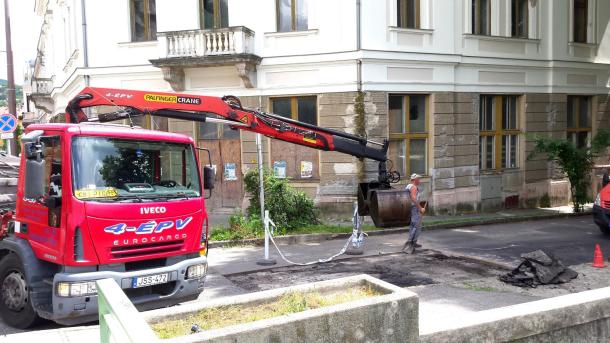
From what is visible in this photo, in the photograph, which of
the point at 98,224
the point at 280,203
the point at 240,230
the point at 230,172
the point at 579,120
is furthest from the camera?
the point at 579,120

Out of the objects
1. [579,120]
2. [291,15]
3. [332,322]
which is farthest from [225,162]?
[332,322]

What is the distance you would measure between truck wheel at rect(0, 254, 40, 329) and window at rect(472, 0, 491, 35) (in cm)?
1621

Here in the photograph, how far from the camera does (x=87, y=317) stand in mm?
6234

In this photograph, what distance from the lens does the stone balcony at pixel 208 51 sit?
1658 centimetres

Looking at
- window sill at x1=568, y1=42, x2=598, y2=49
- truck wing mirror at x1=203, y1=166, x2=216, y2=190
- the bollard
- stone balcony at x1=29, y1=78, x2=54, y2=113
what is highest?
window sill at x1=568, y1=42, x2=598, y2=49

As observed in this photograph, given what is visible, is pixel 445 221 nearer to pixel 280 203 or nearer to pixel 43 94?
pixel 280 203

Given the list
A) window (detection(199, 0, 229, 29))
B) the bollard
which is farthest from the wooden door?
the bollard

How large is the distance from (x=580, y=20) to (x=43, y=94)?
25.6 meters

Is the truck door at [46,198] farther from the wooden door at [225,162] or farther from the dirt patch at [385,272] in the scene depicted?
the wooden door at [225,162]

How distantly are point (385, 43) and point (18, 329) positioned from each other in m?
13.0

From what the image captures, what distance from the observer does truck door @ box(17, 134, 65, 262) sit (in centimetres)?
634

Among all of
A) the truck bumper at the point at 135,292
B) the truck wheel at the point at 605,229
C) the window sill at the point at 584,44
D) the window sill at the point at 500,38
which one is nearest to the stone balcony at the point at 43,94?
the window sill at the point at 500,38

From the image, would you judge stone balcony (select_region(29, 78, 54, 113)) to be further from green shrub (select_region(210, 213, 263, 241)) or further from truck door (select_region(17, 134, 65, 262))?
truck door (select_region(17, 134, 65, 262))

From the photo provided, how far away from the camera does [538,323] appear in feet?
15.2
